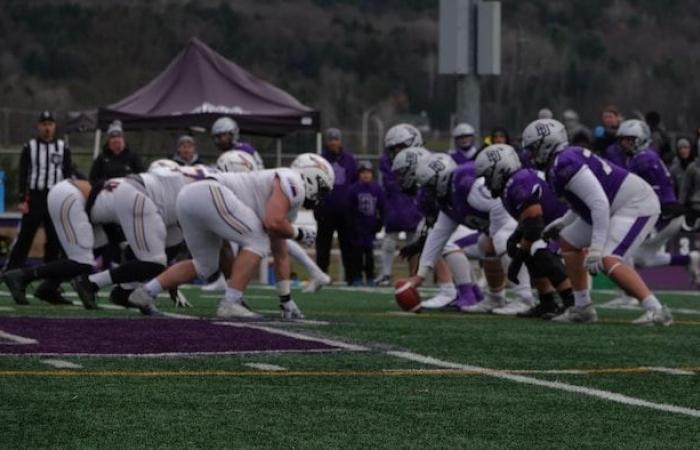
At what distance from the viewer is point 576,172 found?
12.2 m

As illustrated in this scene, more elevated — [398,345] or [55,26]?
[55,26]

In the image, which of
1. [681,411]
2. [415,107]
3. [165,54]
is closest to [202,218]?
[681,411]

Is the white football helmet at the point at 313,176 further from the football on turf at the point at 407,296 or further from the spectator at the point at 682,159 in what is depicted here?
the spectator at the point at 682,159

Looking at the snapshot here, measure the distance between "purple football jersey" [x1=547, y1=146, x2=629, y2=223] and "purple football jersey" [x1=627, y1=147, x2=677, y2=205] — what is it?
2.15 meters

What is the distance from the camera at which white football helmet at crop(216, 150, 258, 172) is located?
1287 cm

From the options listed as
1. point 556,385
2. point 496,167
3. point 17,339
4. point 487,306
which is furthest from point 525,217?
point 556,385

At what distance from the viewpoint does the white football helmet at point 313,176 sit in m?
12.1

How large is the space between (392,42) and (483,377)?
54638mm

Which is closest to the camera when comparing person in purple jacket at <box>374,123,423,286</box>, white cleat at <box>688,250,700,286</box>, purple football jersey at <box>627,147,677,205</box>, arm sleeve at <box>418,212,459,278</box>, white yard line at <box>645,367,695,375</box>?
white yard line at <box>645,367,695,375</box>

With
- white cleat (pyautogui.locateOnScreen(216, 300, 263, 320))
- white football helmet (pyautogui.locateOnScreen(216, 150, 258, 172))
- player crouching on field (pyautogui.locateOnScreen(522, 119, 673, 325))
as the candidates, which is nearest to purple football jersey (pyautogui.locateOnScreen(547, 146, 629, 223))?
player crouching on field (pyautogui.locateOnScreen(522, 119, 673, 325))

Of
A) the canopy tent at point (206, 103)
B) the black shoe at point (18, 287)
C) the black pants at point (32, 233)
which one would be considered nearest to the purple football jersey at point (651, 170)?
the black shoe at point (18, 287)

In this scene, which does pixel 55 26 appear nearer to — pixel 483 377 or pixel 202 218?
pixel 202 218

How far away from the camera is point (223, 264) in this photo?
1361 centimetres

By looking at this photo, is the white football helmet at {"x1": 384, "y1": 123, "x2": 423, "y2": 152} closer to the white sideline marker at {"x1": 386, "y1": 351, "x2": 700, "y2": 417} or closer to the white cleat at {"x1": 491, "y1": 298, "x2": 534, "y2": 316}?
the white cleat at {"x1": 491, "y1": 298, "x2": 534, "y2": 316}
